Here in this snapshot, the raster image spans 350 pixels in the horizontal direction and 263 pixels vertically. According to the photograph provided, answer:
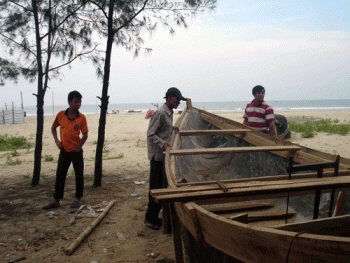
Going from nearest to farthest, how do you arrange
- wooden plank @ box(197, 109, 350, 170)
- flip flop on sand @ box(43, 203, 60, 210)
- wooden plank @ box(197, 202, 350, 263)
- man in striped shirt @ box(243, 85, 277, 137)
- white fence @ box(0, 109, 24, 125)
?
1. wooden plank @ box(197, 202, 350, 263)
2. wooden plank @ box(197, 109, 350, 170)
3. flip flop on sand @ box(43, 203, 60, 210)
4. man in striped shirt @ box(243, 85, 277, 137)
5. white fence @ box(0, 109, 24, 125)

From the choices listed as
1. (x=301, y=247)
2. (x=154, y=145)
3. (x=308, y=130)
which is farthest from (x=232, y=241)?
(x=308, y=130)

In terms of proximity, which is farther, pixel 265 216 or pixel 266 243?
pixel 265 216

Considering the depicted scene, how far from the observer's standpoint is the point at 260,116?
4688 millimetres

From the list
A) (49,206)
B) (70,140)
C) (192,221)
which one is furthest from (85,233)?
(192,221)

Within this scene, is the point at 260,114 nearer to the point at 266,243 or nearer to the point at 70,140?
the point at 70,140

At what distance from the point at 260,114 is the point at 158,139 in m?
2.14

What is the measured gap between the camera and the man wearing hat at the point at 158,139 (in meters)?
3.51

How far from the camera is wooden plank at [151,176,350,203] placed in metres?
1.70

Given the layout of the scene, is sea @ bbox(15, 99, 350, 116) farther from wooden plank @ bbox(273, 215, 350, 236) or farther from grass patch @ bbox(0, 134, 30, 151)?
wooden plank @ bbox(273, 215, 350, 236)

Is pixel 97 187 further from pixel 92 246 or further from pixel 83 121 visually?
pixel 92 246

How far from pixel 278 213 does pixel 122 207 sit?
2485 mm

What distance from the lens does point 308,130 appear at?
12.2m

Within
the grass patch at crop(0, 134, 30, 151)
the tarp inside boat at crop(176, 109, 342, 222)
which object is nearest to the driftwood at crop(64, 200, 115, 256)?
the tarp inside boat at crop(176, 109, 342, 222)

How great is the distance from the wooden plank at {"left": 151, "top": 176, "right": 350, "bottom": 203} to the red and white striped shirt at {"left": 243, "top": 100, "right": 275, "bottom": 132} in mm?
2752
